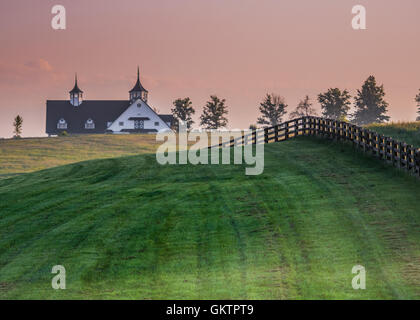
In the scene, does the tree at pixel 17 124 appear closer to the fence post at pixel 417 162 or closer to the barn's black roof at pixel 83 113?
the barn's black roof at pixel 83 113

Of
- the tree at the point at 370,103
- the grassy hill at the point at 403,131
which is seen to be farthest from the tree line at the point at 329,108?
the grassy hill at the point at 403,131

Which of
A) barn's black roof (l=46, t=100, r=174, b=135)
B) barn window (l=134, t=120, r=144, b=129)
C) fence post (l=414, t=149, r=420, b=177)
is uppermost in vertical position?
barn's black roof (l=46, t=100, r=174, b=135)

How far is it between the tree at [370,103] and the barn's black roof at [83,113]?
53279 millimetres

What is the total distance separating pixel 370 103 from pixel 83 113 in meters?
65.7

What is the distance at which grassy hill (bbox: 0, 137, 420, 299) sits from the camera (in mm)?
18219

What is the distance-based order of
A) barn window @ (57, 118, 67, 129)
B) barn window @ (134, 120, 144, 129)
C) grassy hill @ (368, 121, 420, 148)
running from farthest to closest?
barn window @ (57, 118, 67, 129) → barn window @ (134, 120, 144, 129) → grassy hill @ (368, 121, 420, 148)

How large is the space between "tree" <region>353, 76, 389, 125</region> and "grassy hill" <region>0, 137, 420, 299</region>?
120 meters

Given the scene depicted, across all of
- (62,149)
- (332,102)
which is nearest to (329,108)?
(332,102)

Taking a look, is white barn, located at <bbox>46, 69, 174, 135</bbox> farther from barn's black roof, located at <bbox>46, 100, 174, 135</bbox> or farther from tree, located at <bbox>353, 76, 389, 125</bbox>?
tree, located at <bbox>353, 76, 389, 125</bbox>

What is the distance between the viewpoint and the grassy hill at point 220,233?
18.2 metres

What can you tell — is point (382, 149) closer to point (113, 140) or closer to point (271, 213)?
point (271, 213)

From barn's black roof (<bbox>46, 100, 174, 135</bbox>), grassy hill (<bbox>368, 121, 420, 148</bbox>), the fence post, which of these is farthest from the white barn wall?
the fence post

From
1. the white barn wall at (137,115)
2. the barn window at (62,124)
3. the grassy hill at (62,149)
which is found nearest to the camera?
the grassy hill at (62,149)
